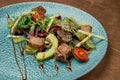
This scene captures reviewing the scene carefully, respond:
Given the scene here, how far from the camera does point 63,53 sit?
102 centimetres

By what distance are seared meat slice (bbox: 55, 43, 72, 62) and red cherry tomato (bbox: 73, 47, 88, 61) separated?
0.08 feet

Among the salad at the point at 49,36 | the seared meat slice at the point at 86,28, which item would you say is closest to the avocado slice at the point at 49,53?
the salad at the point at 49,36

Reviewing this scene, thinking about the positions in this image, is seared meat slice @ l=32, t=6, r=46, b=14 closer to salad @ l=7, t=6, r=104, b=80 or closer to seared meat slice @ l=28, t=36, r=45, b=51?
salad @ l=7, t=6, r=104, b=80

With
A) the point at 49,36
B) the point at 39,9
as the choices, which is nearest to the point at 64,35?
the point at 49,36

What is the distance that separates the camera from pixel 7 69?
39.6 inches

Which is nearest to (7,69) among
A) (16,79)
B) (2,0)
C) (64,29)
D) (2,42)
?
(16,79)

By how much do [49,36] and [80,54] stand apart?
0.55 ft

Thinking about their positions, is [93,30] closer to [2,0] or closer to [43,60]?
[43,60]

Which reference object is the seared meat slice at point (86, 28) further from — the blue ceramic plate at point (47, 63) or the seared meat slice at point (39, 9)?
the seared meat slice at point (39, 9)

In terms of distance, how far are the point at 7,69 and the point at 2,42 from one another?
18cm

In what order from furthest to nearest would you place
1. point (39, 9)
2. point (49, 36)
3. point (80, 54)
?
1. point (39, 9)
2. point (49, 36)
3. point (80, 54)

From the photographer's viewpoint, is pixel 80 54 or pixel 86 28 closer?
pixel 80 54

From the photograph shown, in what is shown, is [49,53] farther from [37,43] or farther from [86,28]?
[86,28]

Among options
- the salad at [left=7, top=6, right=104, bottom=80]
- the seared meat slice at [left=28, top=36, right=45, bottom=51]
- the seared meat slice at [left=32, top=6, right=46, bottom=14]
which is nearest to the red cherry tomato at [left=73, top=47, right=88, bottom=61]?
the salad at [left=7, top=6, right=104, bottom=80]
